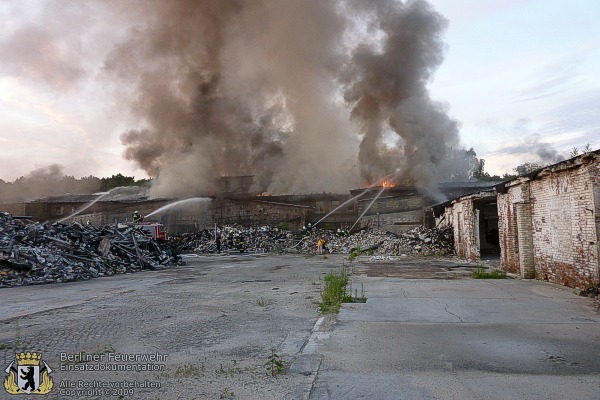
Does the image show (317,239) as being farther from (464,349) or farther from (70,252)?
(464,349)

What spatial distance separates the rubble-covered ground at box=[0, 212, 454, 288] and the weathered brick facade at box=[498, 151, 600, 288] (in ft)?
31.9

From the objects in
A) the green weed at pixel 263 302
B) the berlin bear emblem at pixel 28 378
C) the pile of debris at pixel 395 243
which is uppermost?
the pile of debris at pixel 395 243

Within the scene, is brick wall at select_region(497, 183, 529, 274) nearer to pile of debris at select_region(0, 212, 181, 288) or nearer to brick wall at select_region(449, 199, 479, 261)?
brick wall at select_region(449, 199, 479, 261)

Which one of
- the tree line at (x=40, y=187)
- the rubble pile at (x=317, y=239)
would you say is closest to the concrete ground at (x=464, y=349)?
the rubble pile at (x=317, y=239)

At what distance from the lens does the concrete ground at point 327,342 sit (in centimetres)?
370

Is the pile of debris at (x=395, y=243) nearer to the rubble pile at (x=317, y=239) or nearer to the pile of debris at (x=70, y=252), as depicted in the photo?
the rubble pile at (x=317, y=239)

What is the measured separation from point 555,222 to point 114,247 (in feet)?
51.8

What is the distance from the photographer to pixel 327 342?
512 centimetres

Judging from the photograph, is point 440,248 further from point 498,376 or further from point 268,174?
point 268,174

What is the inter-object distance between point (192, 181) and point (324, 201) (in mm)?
14973

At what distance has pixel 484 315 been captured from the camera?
6594 mm

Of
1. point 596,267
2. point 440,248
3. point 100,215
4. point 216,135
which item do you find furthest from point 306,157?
point 596,267

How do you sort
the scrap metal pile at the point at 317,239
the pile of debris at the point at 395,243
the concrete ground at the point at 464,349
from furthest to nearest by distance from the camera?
1. the scrap metal pile at the point at 317,239
2. the pile of debris at the point at 395,243
3. the concrete ground at the point at 464,349

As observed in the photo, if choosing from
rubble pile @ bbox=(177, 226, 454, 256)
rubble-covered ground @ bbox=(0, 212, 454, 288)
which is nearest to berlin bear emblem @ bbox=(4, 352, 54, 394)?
rubble-covered ground @ bbox=(0, 212, 454, 288)
